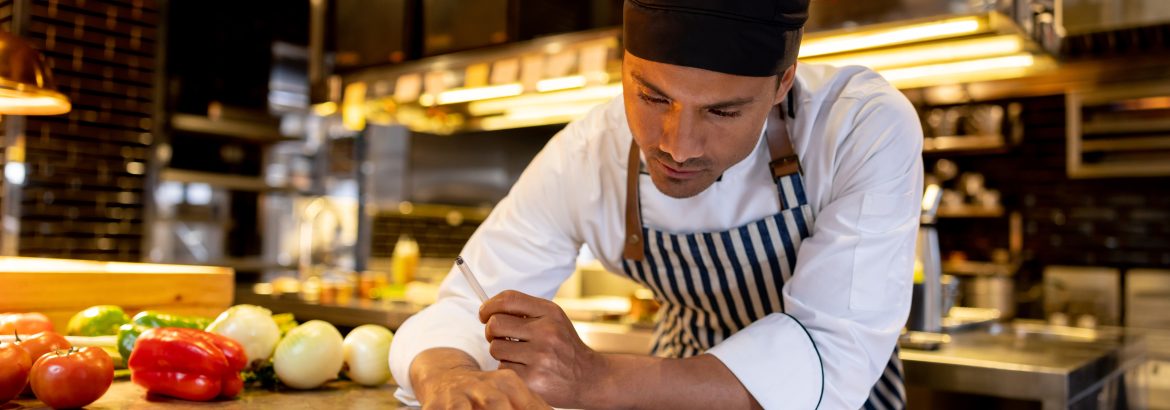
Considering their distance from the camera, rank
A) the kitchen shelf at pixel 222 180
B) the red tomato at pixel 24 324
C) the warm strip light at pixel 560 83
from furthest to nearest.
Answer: the kitchen shelf at pixel 222 180, the warm strip light at pixel 560 83, the red tomato at pixel 24 324

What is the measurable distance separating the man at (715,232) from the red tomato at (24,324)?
576 millimetres

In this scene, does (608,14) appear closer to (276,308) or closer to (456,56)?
(456,56)

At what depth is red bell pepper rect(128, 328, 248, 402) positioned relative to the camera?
1.19 metres

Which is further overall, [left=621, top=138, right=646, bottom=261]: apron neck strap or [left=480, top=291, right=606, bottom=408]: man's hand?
[left=621, top=138, right=646, bottom=261]: apron neck strap

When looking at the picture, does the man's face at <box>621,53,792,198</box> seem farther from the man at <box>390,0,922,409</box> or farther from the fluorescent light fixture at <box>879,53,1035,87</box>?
the fluorescent light fixture at <box>879,53,1035,87</box>

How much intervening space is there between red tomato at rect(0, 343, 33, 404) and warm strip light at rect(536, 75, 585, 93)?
2.06 meters

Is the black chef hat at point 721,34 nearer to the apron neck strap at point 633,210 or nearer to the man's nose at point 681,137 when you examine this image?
the man's nose at point 681,137

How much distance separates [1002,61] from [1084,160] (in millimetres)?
3071

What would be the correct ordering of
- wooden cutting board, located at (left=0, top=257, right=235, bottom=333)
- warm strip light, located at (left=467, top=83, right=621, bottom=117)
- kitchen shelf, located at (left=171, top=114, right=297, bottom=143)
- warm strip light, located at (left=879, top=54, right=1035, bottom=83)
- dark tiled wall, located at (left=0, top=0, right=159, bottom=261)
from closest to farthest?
wooden cutting board, located at (left=0, top=257, right=235, bottom=333) → warm strip light, located at (left=879, top=54, right=1035, bottom=83) → warm strip light, located at (left=467, top=83, right=621, bottom=117) → dark tiled wall, located at (left=0, top=0, right=159, bottom=261) → kitchen shelf, located at (left=171, top=114, right=297, bottom=143)

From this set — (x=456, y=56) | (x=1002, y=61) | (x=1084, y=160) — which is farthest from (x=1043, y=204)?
(x=456, y=56)

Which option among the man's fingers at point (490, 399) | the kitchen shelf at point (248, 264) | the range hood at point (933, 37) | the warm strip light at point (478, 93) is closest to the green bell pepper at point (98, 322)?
the man's fingers at point (490, 399)

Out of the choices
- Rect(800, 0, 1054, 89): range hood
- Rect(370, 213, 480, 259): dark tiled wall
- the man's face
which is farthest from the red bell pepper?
Rect(370, 213, 480, 259): dark tiled wall

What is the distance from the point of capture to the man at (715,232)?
3.75ft

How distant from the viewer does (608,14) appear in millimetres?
3312
